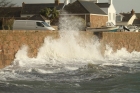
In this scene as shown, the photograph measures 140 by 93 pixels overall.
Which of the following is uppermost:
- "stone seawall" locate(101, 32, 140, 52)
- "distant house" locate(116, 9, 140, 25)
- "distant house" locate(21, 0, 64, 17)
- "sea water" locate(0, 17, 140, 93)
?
"distant house" locate(21, 0, 64, 17)

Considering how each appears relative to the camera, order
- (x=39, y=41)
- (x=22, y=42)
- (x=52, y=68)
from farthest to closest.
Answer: (x=39, y=41)
(x=22, y=42)
(x=52, y=68)

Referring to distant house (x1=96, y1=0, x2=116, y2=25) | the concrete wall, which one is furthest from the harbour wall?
distant house (x1=96, y1=0, x2=116, y2=25)

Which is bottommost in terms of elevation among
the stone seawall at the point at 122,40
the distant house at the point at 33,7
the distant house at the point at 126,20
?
the distant house at the point at 126,20

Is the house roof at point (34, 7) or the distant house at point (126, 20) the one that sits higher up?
the house roof at point (34, 7)

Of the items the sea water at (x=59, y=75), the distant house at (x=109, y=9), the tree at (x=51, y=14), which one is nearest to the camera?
the sea water at (x=59, y=75)

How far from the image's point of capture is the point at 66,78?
1805 cm

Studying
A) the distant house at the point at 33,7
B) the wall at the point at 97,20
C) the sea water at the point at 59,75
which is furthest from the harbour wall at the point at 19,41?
the distant house at the point at 33,7

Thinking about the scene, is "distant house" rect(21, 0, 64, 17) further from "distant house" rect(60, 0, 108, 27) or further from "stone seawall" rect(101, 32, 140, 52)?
"stone seawall" rect(101, 32, 140, 52)

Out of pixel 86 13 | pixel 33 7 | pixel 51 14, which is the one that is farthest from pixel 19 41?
pixel 33 7

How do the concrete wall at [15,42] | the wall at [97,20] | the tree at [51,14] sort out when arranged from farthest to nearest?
the tree at [51,14] < the wall at [97,20] < the concrete wall at [15,42]

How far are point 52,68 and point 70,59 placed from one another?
532cm

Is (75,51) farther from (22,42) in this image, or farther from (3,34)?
(3,34)

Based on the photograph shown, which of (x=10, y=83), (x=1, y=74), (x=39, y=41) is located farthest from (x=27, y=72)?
(x=39, y=41)

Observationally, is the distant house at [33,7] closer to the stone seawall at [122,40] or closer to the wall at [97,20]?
the wall at [97,20]
